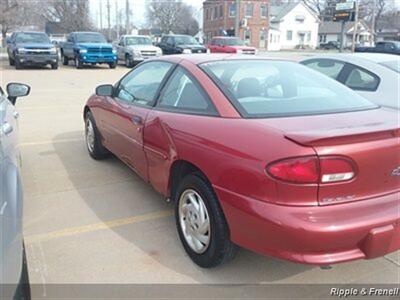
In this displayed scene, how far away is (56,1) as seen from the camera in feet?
181

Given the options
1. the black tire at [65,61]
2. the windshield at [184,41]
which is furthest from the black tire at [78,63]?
the windshield at [184,41]

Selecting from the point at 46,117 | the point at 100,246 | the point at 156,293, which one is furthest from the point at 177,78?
the point at 46,117

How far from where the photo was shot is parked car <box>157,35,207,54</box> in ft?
86.2

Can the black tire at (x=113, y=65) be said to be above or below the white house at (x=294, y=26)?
below

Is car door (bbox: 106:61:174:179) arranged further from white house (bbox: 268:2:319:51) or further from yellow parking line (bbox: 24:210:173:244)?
white house (bbox: 268:2:319:51)

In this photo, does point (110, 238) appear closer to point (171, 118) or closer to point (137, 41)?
point (171, 118)

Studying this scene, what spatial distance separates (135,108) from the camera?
13.8ft

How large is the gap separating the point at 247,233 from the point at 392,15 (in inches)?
4055

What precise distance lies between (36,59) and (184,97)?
19192mm

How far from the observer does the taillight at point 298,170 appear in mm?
2484

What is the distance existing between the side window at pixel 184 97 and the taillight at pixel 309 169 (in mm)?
813

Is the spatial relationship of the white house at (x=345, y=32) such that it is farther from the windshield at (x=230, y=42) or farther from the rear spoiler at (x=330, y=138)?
the rear spoiler at (x=330, y=138)

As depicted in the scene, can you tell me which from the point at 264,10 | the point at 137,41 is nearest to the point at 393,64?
the point at 137,41

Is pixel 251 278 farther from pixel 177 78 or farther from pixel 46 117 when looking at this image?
pixel 46 117
